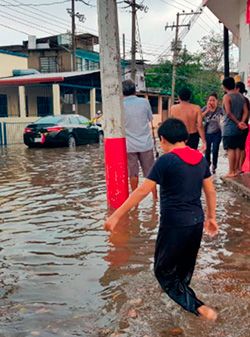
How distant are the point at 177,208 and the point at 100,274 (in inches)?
55.3

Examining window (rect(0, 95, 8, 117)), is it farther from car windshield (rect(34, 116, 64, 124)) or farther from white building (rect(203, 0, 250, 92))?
white building (rect(203, 0, 250, 92))

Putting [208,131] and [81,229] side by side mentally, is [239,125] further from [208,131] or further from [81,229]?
[81,229]

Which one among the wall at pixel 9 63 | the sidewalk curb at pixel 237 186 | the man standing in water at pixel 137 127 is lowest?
the sidewalk curb at pixel 237 186

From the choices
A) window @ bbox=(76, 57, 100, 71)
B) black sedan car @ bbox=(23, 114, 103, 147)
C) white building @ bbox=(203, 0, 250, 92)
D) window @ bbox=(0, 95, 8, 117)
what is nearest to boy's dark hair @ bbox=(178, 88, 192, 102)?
white building @ bbox=(203, 0, 250, 92)

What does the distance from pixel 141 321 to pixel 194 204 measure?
909 millimetres

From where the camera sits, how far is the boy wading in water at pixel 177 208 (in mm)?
3264

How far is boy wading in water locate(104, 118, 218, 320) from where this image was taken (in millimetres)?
3264

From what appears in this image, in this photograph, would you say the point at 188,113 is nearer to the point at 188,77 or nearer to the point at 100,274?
the point at 100,274

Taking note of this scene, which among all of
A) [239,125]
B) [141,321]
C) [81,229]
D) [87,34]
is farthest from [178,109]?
[87,34]

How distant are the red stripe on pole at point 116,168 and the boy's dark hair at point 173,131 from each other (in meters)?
2.84

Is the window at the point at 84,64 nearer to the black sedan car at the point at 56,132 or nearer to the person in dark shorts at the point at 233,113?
the black sedan car at the point at 56,132

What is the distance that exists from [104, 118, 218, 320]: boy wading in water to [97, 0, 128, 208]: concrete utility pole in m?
2.80

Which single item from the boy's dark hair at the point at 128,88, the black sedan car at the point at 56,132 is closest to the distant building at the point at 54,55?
the black sedan car at the point at 56,132

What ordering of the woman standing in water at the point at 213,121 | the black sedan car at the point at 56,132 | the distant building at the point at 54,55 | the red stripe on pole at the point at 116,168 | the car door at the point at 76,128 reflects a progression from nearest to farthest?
the red stripe on pole at the point at 116,168 → the woman standing in water at the point at 213,121 → the black sedan car at the point at 56,132 → the car door at the point at 76,128 → the distant building at the point at 54,55
